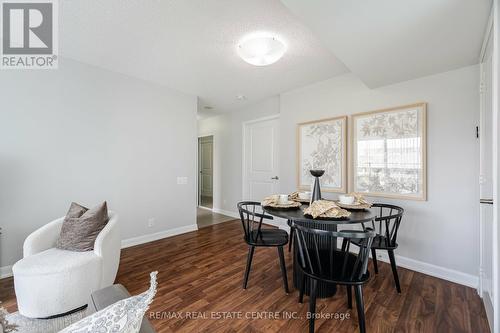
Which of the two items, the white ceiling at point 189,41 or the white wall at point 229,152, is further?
the white wall at point 229,152

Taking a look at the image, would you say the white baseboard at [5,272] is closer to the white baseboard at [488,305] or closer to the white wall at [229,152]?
the white wall at [229,152]

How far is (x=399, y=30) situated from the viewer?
5.27ft

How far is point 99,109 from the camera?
2824 mm

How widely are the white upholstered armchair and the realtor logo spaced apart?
6.18ft

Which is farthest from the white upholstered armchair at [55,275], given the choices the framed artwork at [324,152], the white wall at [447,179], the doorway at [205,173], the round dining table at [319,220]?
the doorway at [205,173]

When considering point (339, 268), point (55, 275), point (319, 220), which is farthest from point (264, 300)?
point (55, 275)

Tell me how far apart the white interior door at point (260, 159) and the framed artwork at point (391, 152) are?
5.21 ft

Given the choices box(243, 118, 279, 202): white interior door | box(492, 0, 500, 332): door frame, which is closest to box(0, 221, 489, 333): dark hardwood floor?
box(492, 0, 500, 332): door frame

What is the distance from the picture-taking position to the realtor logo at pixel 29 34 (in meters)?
1.84

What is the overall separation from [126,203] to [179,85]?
77.2 inches

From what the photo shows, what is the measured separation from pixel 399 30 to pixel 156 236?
3.78 metres

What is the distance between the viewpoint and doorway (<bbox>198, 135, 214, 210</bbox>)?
19.9ft

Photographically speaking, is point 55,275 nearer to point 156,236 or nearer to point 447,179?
point 156,236

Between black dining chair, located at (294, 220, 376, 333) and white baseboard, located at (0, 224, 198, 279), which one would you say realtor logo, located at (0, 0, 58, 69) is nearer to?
white baseboard, located at (0, 224, 198, 279)
